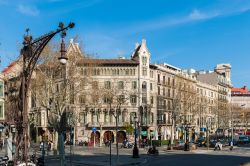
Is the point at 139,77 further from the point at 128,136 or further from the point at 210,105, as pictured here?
the point at 210,105

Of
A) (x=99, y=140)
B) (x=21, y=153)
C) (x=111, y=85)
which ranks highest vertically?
(x=111, y=85)

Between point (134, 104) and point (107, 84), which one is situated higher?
point (107, 84)

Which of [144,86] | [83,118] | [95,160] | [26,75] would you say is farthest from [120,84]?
[26,75]

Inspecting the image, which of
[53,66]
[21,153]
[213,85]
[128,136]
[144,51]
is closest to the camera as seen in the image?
[21,153]

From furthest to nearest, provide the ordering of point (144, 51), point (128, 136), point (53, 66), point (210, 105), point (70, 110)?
point (210, 105) → point (144, 51) → point (128, 136) → point (70, 110) → point (53, 66)

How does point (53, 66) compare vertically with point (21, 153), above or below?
above

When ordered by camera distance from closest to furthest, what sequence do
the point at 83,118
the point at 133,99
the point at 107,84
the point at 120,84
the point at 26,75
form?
the point at 26,75, the point at 107,84, the point at 83,118, the point at 120,84, the point at 133,99

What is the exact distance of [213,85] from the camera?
122m

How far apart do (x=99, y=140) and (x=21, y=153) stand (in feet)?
221

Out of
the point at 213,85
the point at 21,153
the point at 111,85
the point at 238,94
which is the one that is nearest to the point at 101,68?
the point at 111,85

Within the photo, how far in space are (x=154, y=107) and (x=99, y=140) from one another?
1363 centimetres

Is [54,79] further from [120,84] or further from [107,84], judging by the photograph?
[120,84]

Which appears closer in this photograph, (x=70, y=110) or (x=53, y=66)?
(x=53, y=66)

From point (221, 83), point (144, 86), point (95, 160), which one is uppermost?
point (221, 83)
